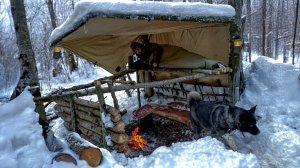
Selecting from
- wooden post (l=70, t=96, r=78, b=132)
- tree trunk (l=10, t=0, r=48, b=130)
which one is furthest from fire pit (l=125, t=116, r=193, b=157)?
tree trunk (l=10, t=0, r=48, b=130)

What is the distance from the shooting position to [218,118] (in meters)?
6.30

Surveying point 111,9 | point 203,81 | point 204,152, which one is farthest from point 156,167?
point 203,81

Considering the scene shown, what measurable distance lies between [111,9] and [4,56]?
2119cm

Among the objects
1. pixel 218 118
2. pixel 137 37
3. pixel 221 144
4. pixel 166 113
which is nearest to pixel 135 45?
pixel 137 37

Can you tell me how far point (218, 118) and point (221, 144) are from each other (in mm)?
603

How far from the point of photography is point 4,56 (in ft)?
76.7

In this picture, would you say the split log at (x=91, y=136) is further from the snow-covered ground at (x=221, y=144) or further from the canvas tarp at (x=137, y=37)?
the canvas tarp at (x=137, y=37)

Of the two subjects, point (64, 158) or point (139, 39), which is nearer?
point (64, 158)

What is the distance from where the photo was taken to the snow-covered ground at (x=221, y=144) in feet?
14.4

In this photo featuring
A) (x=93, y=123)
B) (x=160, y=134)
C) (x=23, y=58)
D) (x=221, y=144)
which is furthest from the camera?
(x=160, y=134)

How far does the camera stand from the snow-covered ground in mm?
4383

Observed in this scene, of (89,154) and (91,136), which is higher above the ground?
(89,154)

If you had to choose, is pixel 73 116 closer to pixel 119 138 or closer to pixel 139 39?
pixel 119 138

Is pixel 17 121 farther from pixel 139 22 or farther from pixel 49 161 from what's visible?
pixel 139 22
